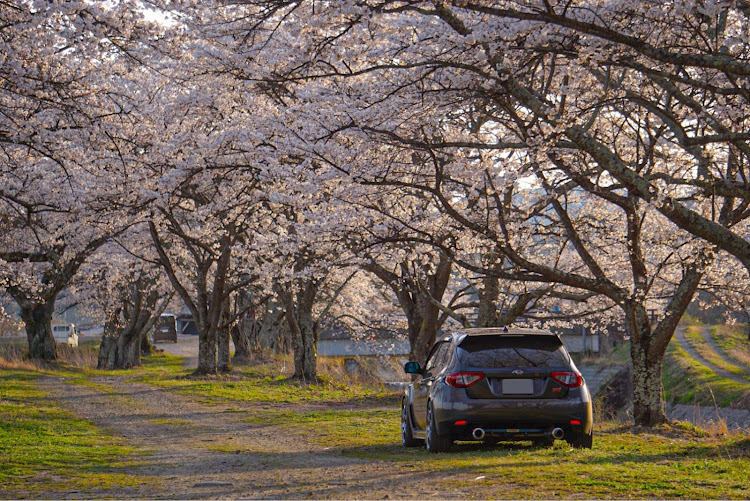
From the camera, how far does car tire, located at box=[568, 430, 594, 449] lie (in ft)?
34.0

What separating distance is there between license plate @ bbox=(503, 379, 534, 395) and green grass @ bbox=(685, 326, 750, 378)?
29715mm

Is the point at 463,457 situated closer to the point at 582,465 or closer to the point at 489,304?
the point at 582,465

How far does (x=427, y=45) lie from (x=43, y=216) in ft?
67.8

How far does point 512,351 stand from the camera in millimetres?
10344

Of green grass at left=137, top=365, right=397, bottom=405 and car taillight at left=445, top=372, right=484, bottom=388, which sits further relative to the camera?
green grass at left=137, top=365, right=397, bottom=405

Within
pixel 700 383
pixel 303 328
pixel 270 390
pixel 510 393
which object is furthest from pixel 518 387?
pixel 700 383

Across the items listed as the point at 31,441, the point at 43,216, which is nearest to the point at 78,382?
the point at 43,216

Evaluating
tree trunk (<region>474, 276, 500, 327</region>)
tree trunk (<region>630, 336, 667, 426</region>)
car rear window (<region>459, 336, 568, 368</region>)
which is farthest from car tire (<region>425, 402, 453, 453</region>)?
tree trunk (<region>474, 276, 500, 327</region>)

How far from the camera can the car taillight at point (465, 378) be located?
10.2 m

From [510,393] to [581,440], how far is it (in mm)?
1113

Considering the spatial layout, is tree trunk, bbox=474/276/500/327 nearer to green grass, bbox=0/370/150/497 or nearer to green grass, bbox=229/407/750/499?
green grass, bbox=229/407/750/499

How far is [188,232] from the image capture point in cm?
2911

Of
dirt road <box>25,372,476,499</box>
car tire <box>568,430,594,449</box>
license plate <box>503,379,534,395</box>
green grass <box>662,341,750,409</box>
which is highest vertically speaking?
license plate <box>503,379,534,395</box>

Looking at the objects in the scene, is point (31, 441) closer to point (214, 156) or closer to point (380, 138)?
point (380, 138)
